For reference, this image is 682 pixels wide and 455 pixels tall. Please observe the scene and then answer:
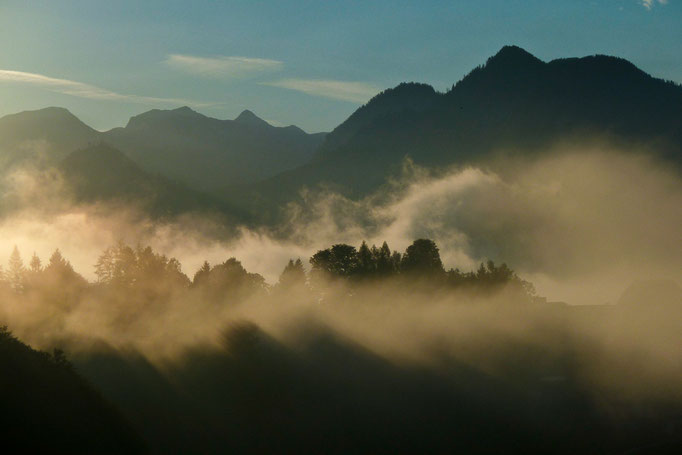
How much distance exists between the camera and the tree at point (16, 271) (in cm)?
10106

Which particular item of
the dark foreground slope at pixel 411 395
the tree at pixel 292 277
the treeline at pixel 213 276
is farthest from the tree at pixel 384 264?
the dark foreground slope at pixel 411 395

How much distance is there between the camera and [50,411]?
35.3 metres

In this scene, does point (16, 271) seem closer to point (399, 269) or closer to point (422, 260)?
point (399, 269)

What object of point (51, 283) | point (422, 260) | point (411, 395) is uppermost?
point (422, 260)

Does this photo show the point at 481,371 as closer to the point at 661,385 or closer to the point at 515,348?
the point at 515,348

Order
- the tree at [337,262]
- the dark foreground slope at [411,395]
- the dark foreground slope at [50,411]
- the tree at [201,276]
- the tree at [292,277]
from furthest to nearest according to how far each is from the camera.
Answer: the tree at [337,262] < the tree at [292,277] < the tree at [201,276] < the dark foreground slope at [411,395] < the dark foreground slope at [50,411]

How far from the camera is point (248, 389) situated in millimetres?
72625

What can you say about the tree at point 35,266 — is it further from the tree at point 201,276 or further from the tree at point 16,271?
the tree at point 201,276

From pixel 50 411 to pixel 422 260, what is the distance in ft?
271

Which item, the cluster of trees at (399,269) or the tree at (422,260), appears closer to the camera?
the cluster of trees at (399,269)

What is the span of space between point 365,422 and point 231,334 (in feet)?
67.7

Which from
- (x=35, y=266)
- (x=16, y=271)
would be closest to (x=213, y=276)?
(x=35, y=266)

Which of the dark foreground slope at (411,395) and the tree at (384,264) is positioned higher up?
the tree at (384,264)

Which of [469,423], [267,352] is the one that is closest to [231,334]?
[267,352]
